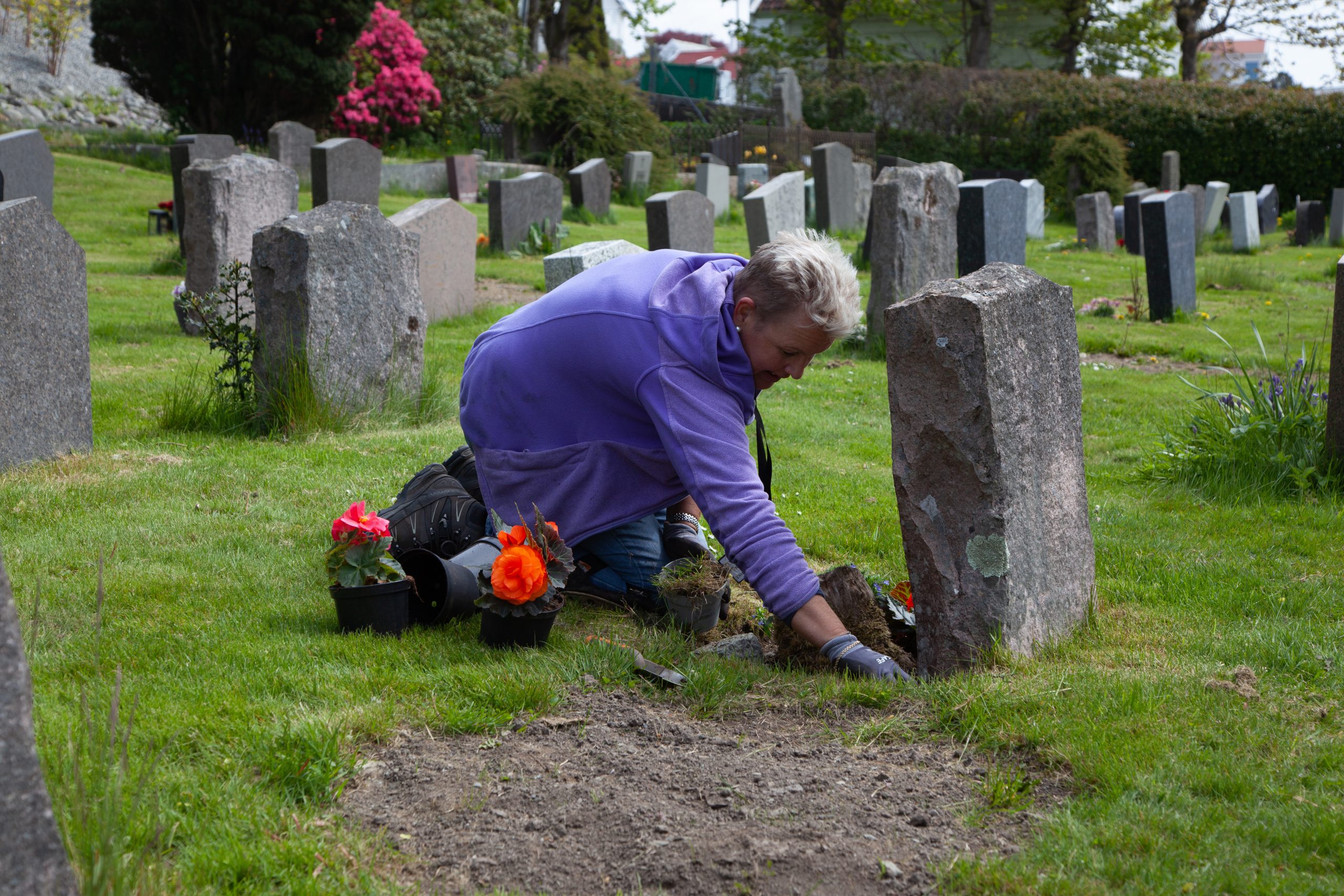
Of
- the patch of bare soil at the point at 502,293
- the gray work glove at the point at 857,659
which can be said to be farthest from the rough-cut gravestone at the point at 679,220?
the gray work glove at the point at 857,659

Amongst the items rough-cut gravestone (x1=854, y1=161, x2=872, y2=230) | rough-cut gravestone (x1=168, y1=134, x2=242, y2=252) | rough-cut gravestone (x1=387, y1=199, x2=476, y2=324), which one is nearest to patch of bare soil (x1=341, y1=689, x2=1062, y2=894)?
rough-cut gravestone (x1=387, y1=199, x2=476, y2=324)

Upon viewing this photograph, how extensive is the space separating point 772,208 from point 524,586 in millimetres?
10116

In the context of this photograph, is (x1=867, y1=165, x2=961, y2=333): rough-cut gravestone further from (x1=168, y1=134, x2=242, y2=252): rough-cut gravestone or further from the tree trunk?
the tree trunk

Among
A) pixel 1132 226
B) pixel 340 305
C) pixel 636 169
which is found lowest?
pixel 340 305

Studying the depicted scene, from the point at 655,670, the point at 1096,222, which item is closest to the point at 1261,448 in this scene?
the point at 655,670

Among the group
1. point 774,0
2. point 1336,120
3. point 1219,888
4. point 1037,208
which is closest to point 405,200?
point 1037,208

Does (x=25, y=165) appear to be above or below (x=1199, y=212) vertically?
above

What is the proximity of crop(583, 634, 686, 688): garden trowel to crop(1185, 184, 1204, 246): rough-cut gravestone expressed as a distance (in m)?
16.2

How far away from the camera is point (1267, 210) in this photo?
798 inches

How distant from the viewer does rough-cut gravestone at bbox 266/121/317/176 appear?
1695 cm

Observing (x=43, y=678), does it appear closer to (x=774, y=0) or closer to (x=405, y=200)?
(x=405, y=200)

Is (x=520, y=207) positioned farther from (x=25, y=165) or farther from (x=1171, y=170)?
(x=1171, y=170)

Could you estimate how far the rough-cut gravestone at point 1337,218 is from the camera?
701 inches

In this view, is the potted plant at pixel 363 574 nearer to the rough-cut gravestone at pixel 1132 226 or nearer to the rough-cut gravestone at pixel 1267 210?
the rough-cut gravestone at pixel 1132 226
